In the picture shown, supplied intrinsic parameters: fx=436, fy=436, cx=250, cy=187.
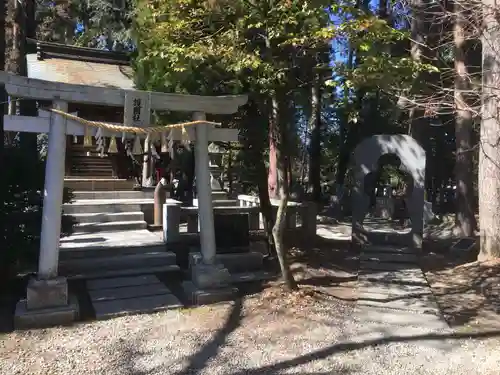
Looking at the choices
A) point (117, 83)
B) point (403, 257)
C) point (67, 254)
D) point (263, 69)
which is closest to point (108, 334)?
point (67, 254)

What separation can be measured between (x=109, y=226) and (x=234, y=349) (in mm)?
6048

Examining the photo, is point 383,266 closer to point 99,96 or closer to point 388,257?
point 388,257

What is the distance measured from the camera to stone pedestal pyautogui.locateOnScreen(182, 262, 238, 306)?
19.5 feet

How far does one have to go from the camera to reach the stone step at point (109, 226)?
946 cm

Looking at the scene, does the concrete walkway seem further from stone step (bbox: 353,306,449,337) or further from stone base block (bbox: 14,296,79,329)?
stone base block (bbox: 14,296,79,329)

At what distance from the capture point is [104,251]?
7.41 m

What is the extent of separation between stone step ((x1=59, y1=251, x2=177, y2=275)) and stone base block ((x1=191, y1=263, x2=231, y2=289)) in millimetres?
1374

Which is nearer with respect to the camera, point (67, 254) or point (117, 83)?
point (67, 254)

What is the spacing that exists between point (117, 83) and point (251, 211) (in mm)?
5416

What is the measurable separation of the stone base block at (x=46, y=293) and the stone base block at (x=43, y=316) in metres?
0.06

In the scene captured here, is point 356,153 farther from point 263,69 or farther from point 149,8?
point 149,8

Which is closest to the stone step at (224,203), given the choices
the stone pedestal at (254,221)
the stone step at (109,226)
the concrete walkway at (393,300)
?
the stone pedestal at (254,221)

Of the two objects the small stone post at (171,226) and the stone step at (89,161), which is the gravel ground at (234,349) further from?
the stone step at (89,161)

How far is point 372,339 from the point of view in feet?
15.6
